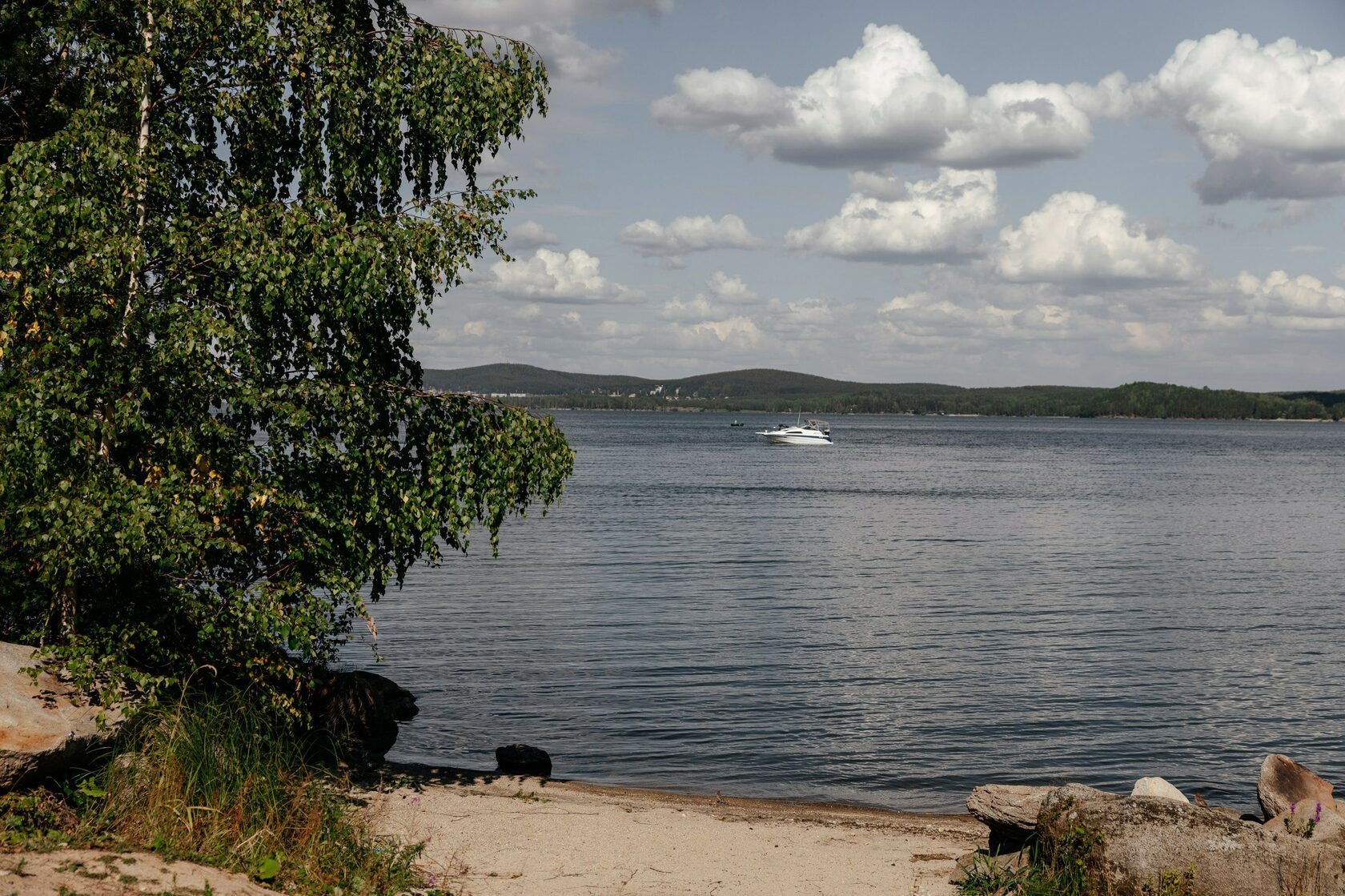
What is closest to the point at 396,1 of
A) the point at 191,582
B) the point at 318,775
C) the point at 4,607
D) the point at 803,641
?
the point at 191,582

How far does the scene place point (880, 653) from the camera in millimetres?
29656

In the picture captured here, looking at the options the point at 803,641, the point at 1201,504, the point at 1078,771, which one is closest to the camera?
the point at 1078,771

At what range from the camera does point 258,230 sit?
1246 centimetres

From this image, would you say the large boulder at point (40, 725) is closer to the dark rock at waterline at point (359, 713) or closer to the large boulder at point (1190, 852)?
the dark rock at waterline at point (359, 713)

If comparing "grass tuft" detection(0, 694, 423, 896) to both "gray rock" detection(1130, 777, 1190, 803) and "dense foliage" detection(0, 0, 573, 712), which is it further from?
"gray rock" detection(1130, 777, 1190, 803)

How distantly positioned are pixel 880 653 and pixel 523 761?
1351 centimetres

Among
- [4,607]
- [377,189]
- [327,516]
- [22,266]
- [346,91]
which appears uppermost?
[346,91]

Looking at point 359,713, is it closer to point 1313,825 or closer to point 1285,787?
point 1285,787

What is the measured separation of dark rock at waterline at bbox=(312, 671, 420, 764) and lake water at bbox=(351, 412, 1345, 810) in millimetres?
598

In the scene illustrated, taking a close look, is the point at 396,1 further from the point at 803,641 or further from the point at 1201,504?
the point at 1201,504

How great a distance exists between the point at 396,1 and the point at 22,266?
6195 mm

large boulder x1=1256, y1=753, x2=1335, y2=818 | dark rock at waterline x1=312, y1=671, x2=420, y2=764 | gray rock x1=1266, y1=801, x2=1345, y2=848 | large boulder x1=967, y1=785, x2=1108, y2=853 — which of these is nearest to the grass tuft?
Result: large boulder x1=967, y1=785, x2=1108, y2=853

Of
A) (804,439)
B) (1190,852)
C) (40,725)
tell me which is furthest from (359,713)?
(804,439)

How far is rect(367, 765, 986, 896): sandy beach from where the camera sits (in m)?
12.3
